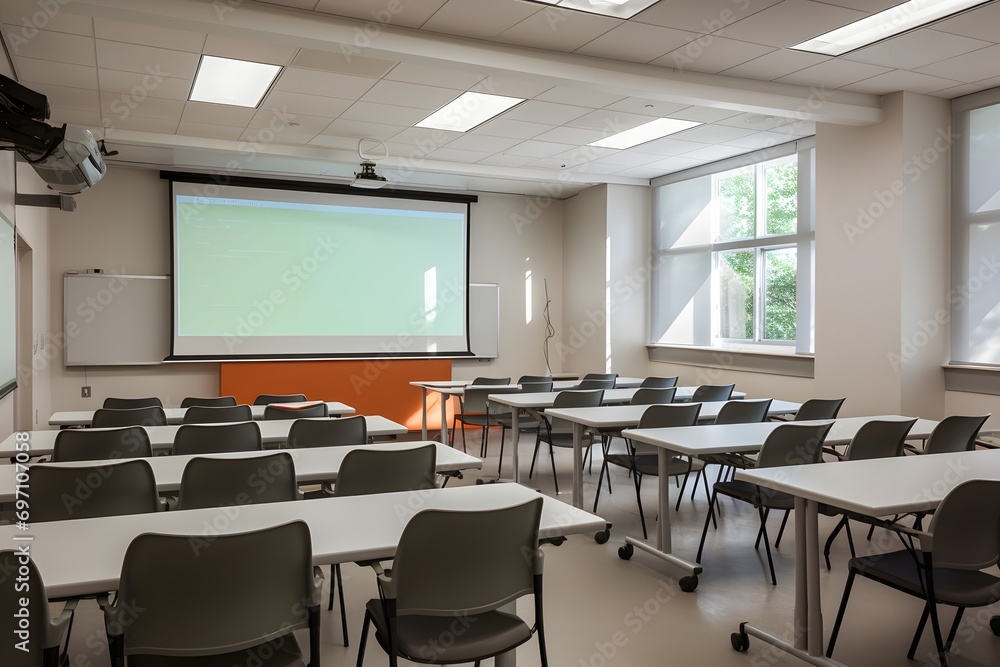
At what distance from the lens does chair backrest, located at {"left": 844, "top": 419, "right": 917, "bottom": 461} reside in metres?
3.65

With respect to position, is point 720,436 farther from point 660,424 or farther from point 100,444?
point 100,444

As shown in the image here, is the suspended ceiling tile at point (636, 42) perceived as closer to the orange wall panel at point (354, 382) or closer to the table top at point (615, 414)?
the table top at point (615, 414)

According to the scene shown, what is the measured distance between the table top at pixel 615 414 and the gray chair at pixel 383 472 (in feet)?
4.61

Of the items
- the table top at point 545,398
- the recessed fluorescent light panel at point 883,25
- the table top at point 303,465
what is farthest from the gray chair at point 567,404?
the recessed fluorescent light panel at point 883,25

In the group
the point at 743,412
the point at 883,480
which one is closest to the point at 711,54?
the point at 743,412

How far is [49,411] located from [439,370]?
14.2 ft

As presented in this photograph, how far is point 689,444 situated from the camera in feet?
11.5

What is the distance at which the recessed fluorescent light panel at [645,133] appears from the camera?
650 cm

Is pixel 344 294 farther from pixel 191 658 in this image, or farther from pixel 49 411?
pixel 191 658

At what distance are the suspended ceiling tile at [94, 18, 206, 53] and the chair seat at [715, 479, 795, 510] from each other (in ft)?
13.3

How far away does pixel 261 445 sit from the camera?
152 inches

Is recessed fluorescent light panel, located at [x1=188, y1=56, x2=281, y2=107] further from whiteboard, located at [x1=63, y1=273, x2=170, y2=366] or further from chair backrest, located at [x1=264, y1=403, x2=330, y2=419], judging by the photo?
whiteboard, located at [x1=63, y1=273, x2=170, y2=366]

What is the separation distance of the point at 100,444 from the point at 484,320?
6317 mm

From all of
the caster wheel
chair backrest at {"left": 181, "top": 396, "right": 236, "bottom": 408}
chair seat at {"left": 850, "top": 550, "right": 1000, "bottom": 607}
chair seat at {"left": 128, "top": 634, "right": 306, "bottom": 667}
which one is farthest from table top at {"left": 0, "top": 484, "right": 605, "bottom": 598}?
chair backrest at {"left": 181, "top": 396, "right": 236, "bottom": 408}
